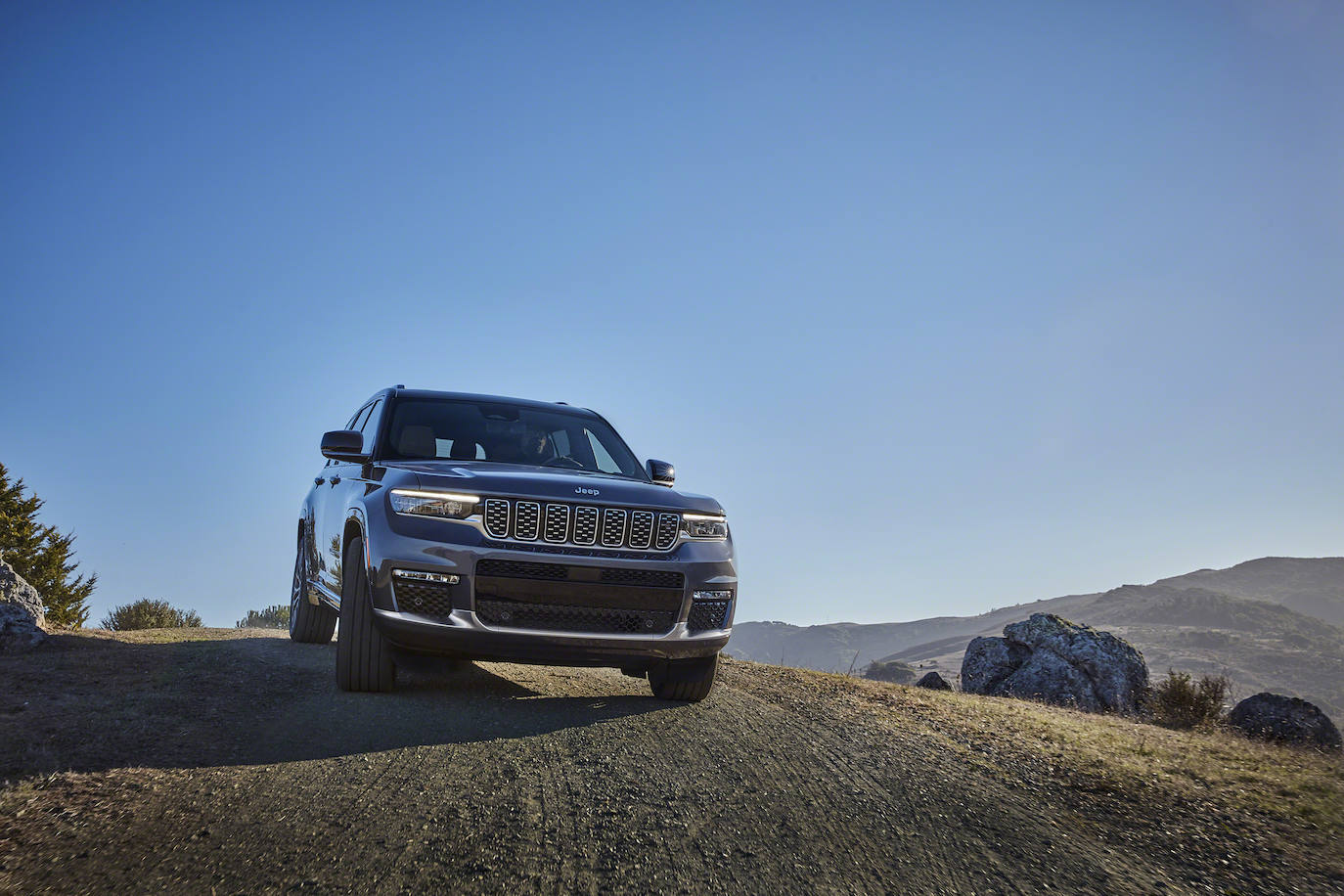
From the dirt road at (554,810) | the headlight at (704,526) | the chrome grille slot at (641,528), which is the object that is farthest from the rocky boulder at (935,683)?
Result: the chrome grille slot at (641,528)

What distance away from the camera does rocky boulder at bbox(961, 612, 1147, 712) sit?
454 inches

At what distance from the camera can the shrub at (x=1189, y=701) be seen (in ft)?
28.9

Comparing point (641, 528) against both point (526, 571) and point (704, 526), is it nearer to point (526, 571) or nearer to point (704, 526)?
point (704, 526)

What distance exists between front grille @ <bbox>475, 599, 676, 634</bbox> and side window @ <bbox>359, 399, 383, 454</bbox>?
197 cm

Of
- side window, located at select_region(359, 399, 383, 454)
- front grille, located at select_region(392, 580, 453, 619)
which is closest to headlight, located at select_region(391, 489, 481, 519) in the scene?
front grille, located at select_region(392, 580, 453, 619)

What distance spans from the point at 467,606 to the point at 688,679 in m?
1.67

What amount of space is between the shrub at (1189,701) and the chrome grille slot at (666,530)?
6.71 meters

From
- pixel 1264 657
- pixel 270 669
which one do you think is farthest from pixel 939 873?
pixel 1264 657

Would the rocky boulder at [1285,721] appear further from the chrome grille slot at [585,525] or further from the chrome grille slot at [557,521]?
the chrome grille slot at [557,521]

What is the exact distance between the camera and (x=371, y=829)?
9.44ft

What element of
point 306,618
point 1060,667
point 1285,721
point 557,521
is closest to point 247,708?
point 557,521

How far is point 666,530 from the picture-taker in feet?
16.2

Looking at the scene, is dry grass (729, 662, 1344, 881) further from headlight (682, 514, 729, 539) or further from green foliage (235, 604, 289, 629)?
green foliage (235, 604, 289, 629)

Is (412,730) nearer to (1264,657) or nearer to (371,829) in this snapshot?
(371,829)
